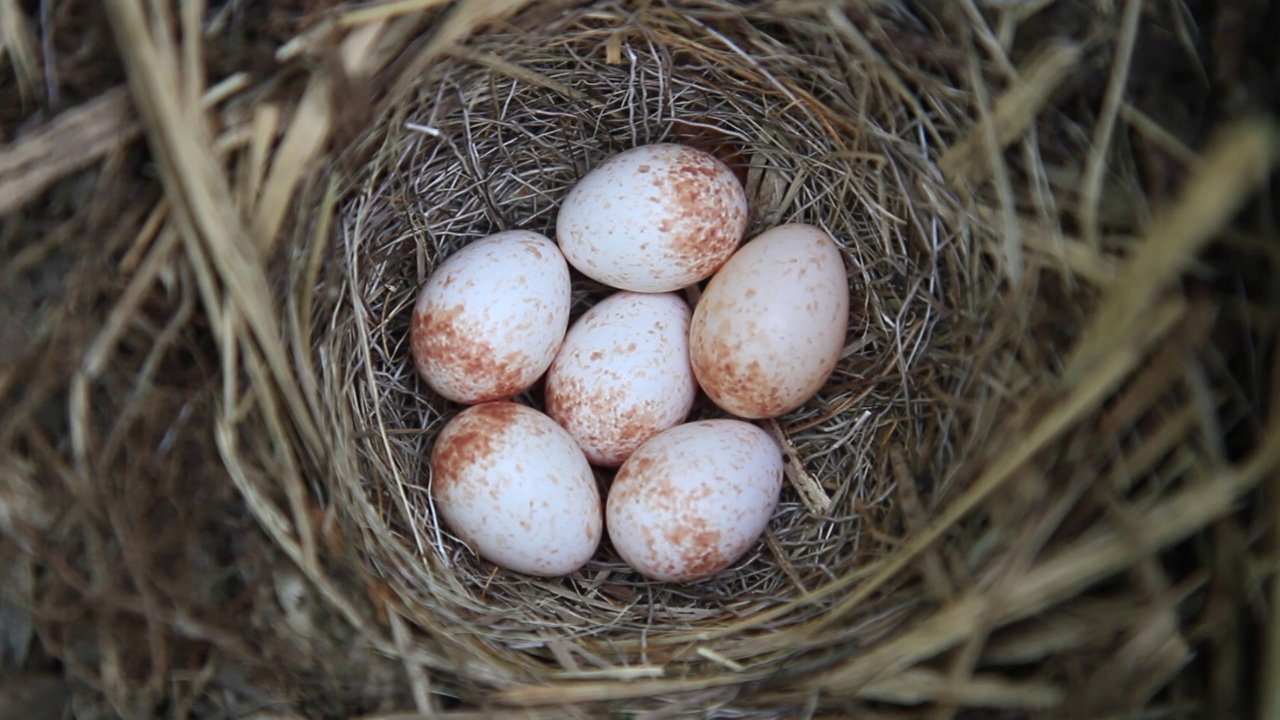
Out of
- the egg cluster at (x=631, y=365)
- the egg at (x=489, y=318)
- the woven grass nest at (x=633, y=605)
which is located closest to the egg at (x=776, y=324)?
the egg cluster at (x=631, y=365)

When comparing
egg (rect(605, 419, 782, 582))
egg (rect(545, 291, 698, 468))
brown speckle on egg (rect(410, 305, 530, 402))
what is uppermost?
brown speckle on egg (rect(410, 305, 530, 402))

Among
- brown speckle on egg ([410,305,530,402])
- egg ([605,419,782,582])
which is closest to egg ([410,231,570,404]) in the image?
brown speckle on egg ([410,305,530,402])

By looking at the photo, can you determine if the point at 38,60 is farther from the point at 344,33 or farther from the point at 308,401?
the point at 308,401

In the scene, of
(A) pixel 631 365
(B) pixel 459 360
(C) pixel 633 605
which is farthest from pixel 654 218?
(C) pixel 633 605

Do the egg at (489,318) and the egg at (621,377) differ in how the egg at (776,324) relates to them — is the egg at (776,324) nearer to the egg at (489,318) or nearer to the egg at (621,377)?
the egg at (621,377)

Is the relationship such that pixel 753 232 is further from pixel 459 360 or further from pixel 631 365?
pixel 459 360

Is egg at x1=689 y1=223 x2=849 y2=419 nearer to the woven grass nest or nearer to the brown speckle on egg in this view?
the woven grass nest

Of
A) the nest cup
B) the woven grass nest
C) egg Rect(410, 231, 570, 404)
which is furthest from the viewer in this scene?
egg Rect(410, 231, 570, 404)

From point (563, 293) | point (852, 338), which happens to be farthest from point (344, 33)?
point (852, 338)
